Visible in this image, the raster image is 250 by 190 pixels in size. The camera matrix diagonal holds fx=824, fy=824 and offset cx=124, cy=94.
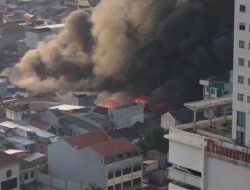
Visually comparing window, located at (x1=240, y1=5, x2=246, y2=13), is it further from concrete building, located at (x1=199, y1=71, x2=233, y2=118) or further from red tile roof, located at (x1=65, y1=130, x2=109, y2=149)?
concrete building, located at (x1=199, y1=71, x2=233, y2=118)

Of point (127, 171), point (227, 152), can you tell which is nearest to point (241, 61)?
point (227, 152)

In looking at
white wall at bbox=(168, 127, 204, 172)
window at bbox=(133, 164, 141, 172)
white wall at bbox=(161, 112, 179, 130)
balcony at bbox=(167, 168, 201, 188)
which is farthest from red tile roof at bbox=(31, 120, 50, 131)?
white wall at bbox=(168, 127, 204, 172)

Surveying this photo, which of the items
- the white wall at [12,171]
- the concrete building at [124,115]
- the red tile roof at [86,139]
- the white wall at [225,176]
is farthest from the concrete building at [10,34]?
the white wall at [225,176]

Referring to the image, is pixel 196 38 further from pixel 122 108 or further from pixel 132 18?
pixel 122 108

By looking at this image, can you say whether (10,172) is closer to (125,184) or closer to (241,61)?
(125,184)

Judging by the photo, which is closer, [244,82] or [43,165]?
[244,82]

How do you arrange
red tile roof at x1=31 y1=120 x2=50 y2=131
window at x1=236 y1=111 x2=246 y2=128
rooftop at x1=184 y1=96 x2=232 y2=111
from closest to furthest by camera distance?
window at x1=236 y1=111 x2=246 y2=128 → rooftop at x1=184 y1=96 x2=232 y2=111 → red tile roof at x1=31 y1=120 x2=50 y2=131

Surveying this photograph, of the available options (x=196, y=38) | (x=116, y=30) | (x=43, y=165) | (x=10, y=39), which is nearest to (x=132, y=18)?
(x=116, y=30)
